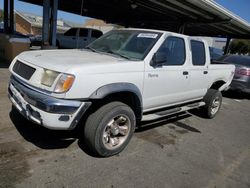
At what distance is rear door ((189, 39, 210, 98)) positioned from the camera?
5.28m

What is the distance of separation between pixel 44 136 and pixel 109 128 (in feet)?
3.68

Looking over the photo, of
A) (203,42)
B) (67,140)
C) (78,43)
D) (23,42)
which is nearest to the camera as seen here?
(67,140)

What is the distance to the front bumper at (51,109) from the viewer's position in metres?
3.14

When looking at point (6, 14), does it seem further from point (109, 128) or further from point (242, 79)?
point (109, 128)

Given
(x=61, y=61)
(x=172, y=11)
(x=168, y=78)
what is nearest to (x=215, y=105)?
(x=168, y=78)

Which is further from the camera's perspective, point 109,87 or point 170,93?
point 170,93

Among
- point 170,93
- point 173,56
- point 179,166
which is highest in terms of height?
point 173,56

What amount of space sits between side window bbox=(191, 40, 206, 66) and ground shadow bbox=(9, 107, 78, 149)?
2884mm

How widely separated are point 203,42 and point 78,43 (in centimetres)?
1230

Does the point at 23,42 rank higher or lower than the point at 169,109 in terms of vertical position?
higher

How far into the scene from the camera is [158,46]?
14.1 ft

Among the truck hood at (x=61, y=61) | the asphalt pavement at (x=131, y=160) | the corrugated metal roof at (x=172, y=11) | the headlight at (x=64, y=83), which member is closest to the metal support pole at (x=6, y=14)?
the corrugated metal roof at (x=172, y=11)

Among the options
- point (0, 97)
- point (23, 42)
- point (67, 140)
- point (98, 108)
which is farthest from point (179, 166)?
point (23, 42)

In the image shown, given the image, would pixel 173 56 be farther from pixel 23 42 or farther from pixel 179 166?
pixel 23 42
